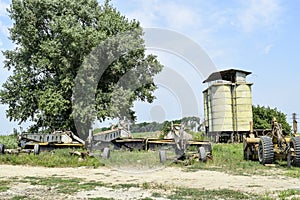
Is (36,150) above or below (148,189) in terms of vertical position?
above

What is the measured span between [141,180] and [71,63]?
52.7ft

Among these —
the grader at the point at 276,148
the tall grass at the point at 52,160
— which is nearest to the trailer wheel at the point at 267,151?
the grader at the point at 276,148

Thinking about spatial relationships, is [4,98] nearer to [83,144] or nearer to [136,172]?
[83,144]

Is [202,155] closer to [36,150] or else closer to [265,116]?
[36,150]

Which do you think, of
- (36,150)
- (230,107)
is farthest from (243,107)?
(36,150)

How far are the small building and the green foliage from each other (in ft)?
20.7

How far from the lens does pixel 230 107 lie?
30828 millimetres

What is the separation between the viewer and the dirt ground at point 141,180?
8.57m

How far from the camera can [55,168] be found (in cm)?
1451

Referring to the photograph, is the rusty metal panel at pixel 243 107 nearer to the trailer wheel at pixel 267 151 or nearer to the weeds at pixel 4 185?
the trailer wheel at pixel 267 151

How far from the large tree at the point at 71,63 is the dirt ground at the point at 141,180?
1071 cm

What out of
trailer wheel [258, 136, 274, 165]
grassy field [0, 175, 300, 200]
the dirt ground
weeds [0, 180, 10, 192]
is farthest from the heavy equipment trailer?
weeds [0, 180, 10, 192]

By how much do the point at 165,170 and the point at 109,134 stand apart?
856 cm

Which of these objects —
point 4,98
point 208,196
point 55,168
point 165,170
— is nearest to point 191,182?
point 208,196
